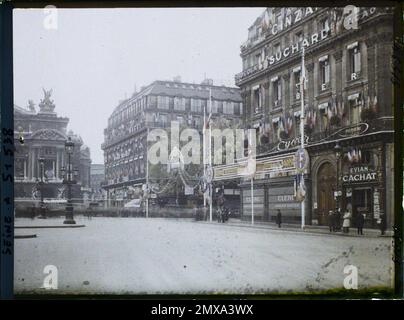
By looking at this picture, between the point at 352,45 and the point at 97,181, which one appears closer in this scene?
the point at 352,45

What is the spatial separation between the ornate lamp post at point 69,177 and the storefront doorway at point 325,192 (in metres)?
2.40

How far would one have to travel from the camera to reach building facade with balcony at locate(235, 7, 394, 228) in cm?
406

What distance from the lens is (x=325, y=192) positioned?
14.1 feet

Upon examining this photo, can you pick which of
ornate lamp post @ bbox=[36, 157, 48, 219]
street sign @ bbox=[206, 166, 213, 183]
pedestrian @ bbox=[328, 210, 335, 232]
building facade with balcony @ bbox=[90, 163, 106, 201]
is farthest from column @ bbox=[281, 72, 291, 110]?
ornate lamp post @ bbox=[36, 157, 48, 219]

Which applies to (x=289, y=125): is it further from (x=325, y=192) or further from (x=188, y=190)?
(x=188, y=190)

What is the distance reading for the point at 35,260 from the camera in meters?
4.07

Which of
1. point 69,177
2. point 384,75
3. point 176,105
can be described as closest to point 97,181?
point 69,177

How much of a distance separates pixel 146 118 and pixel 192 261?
1515mm

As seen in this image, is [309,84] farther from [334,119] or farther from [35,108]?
[35,108]

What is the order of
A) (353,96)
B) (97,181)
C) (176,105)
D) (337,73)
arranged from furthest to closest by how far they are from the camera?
(97,181), (176,105), (337,73), (353,96)

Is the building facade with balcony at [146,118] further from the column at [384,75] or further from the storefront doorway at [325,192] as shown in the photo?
the column at [384,75]

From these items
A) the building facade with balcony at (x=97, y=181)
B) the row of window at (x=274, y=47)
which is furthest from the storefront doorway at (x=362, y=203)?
the building facade with balcony at (x=97, y=181)

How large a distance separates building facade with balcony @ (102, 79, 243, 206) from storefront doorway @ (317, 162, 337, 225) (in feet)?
3.21
